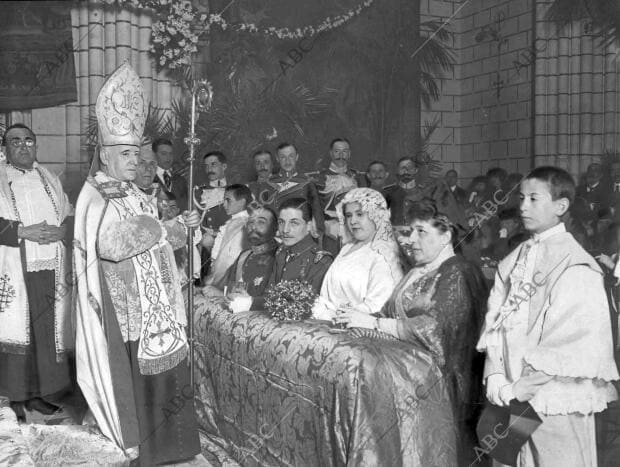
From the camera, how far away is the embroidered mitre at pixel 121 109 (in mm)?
4250

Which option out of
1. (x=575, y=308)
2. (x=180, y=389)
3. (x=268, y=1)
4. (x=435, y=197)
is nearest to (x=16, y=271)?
(x=180, y=389)

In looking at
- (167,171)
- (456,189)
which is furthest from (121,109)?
(167,171)

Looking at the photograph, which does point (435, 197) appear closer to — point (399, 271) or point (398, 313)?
point (399, 271)

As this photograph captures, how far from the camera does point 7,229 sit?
17.4 feet

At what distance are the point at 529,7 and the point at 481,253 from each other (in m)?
1.93

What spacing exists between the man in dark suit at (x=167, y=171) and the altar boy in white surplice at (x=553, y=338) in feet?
16.6

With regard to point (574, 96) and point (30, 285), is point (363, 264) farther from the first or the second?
point (30, 285)

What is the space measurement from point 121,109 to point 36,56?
13.5ft

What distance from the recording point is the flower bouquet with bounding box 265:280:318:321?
436 cm

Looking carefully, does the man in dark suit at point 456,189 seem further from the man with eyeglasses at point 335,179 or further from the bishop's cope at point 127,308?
the bishop's cope at point 127,308

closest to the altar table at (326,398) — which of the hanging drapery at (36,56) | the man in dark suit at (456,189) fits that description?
the man in dark suit at (456,189)

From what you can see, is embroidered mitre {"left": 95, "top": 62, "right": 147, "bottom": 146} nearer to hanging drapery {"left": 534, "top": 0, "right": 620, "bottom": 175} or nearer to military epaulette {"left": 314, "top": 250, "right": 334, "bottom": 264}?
military epaulette {"left": 314, "top": 250, "right": 334, "bottom": 264}

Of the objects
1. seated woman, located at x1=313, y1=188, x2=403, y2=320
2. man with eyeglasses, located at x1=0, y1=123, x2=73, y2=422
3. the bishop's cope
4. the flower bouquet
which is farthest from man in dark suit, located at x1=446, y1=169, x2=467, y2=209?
man with eyeglasses, located at x1=0, y1=123, x2=73, y2=422

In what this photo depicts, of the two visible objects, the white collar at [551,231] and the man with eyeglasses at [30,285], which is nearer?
the white collar at [551,231]
